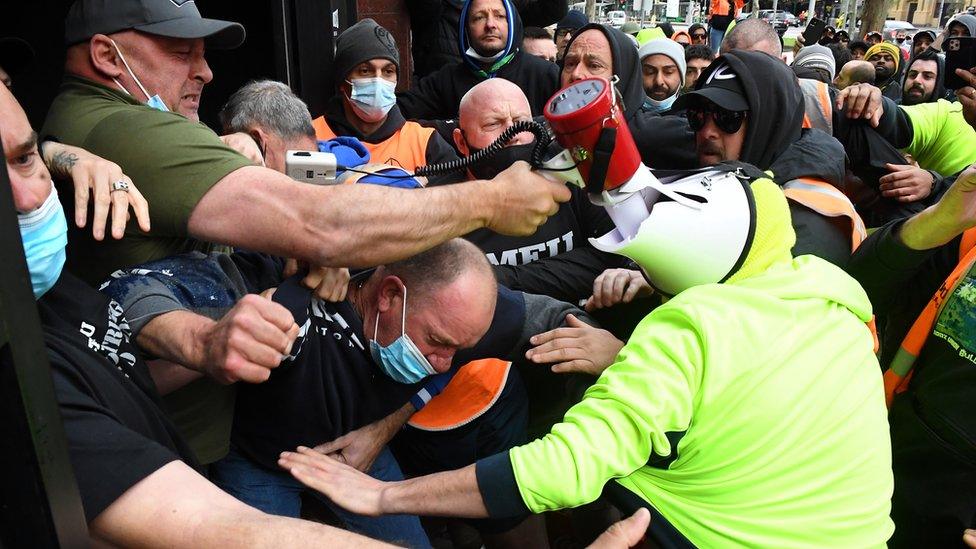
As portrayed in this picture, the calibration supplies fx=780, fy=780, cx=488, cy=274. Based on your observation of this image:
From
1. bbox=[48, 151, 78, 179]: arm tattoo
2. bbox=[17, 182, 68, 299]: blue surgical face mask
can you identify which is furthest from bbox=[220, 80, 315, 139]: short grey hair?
bbox=[17, 182, 68, 299]: blue surgical face mask

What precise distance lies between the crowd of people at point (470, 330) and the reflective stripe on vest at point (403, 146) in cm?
62

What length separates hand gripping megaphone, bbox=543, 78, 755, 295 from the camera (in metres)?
1.74

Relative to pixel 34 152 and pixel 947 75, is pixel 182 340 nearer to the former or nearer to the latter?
pixel 34 152

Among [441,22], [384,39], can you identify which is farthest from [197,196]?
[441,22]

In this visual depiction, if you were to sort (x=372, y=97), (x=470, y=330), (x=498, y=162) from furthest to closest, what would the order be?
(x=372, y=97) → (x=498, y=162) → (x=470, y=330)

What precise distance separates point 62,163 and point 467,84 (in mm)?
Answer: 3202

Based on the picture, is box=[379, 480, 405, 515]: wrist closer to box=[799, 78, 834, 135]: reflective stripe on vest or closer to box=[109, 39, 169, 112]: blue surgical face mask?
box=[109, 39, 169, 112]: blue surgical face mask

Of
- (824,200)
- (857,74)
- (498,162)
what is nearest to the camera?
(824,200)

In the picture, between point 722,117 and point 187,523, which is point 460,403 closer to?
point 187,523

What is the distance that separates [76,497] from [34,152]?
69 cm

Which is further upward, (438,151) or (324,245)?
(324,245)

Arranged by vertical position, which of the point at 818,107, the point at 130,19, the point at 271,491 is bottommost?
the point at 271,491

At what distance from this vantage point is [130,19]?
85.5 inches

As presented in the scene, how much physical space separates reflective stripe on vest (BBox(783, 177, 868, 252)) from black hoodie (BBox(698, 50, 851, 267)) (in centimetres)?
6
